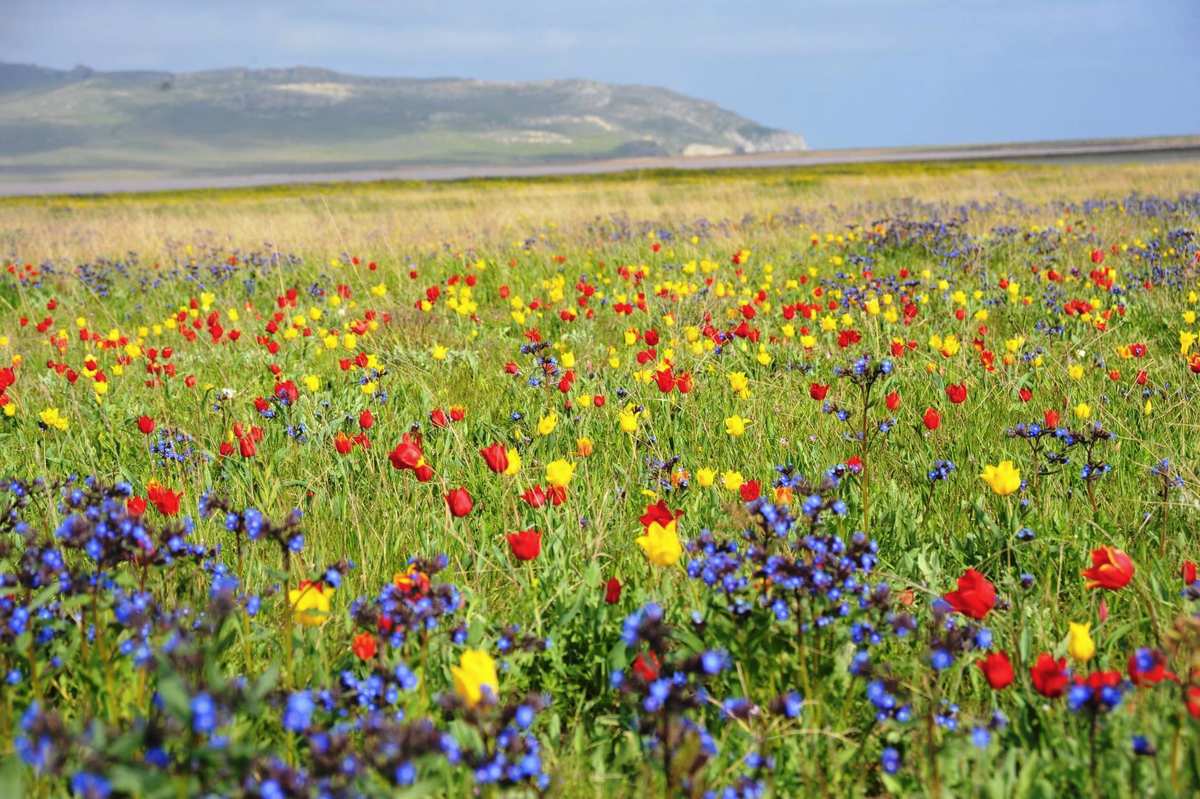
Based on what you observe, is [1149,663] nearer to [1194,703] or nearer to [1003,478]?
[1194,703]

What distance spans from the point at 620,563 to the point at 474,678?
101cm

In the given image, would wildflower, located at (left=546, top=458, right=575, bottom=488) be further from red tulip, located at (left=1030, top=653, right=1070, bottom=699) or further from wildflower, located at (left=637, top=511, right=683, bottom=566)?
red tulip, located at (left=1030, top=653, right=1070, bottom=699)

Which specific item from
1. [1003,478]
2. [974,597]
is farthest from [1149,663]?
[1003,478]

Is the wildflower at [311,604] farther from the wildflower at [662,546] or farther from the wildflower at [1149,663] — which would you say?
the wildflower at [1149,663]

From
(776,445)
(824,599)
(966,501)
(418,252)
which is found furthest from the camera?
(418,252)

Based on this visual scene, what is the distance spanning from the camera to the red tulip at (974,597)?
66.7 inches

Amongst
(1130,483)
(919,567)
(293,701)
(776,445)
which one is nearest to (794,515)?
(919,567)

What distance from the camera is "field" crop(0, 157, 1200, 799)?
4.80 ft

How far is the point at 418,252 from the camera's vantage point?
29.9ft

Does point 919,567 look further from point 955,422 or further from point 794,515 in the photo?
point 955,422

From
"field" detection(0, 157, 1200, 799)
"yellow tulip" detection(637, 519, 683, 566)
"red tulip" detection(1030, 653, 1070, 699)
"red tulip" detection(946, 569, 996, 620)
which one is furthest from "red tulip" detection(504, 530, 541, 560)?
"red tulip" detection(1030, 653, 1070, 699)

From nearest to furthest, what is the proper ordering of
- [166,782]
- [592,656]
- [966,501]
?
[166,782]
[592,656]
[966,501]

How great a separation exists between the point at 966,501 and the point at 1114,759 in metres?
1.31

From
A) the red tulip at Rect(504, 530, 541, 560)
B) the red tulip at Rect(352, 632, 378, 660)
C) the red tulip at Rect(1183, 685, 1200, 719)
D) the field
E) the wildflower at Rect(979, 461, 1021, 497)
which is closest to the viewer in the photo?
the red tulip at Rect(1183, 685, 1200, 719)
